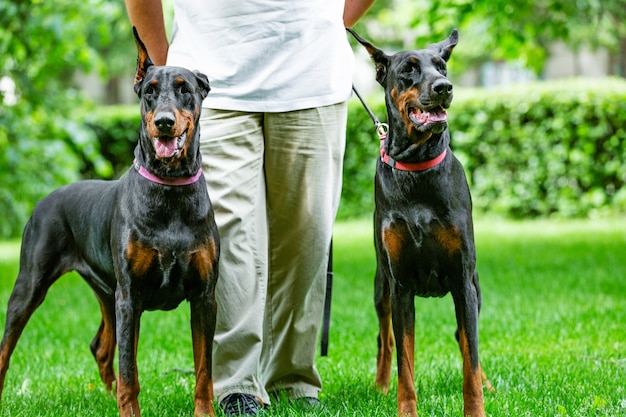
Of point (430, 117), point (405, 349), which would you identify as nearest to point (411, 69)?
point (430, 117)

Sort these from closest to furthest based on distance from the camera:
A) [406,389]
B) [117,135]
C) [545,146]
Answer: [406,389] < [545,146] < [117,135]

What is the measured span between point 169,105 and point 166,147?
0.17m

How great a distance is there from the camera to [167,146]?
3.59m

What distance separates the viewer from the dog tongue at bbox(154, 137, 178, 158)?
3578 mm

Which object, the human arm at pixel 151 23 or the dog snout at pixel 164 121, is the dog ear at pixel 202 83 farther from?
the human arm at pixel 151 23

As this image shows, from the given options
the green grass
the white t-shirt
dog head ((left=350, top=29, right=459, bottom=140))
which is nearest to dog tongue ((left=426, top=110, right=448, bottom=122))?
dog head ((left=350, top=29, right=459, bottom=140))

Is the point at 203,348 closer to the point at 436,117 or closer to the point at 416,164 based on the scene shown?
the point at 416,164

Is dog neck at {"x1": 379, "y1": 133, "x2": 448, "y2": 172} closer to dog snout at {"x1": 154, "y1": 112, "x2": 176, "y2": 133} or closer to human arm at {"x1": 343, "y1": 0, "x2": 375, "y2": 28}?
dog snout at {"x1": 154, "y1": 112, "x2": 176, "y2": 133}

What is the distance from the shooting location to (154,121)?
11.5 feet

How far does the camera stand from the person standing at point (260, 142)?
4.34 meters

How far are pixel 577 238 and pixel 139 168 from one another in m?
9.66

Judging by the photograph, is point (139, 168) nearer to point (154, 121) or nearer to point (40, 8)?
point (154, 121)

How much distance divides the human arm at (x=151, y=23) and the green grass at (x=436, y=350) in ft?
5.92

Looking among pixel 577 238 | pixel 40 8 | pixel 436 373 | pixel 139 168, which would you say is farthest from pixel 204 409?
pixel 577 238
